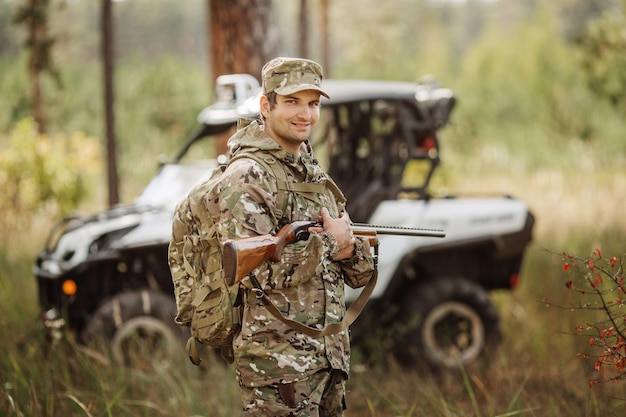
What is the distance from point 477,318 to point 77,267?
2.96 m

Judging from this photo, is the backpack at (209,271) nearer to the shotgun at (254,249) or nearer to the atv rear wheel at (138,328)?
the shotgun at (254,249)

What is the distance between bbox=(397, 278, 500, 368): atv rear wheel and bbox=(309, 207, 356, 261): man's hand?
9.60 ft

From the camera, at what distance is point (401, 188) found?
240 inches

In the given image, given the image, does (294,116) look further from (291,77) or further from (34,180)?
(34,180)

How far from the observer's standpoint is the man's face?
317cm

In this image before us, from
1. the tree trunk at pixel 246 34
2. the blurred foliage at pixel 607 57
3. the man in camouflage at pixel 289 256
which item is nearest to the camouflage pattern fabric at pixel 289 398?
the man in camouflage at pixel 289 256

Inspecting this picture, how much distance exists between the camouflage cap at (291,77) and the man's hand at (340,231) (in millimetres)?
475

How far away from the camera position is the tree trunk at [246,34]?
296 inches

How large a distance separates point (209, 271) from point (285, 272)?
0.37 m

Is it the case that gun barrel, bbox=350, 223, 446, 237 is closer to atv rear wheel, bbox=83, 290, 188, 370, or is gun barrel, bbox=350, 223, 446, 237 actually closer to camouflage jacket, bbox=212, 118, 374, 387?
camouflage jacket, bbox=212, 118, 374, 387

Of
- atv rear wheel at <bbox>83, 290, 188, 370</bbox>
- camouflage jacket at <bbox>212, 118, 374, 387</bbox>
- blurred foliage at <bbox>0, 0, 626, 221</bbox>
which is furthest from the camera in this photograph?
blurred foliage at <bbox>0, 0, 626, 221</bbox>

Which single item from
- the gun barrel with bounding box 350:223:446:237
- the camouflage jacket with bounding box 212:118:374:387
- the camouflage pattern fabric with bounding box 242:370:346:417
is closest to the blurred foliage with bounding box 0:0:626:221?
the gun barrel with bounding box 350:223:446:237

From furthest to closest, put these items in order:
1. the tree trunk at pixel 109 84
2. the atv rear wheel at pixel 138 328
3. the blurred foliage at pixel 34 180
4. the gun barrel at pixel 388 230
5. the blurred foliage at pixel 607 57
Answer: the blurred foliage at pixel 607 57 < the blurred foliage at pixel 34 180 < the tree trunk at pixel 109 84 < the atv rear wheel at pixel 138 328 < the gun barrel at pixel 388 230

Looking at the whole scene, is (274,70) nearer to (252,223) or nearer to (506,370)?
(252,223)
